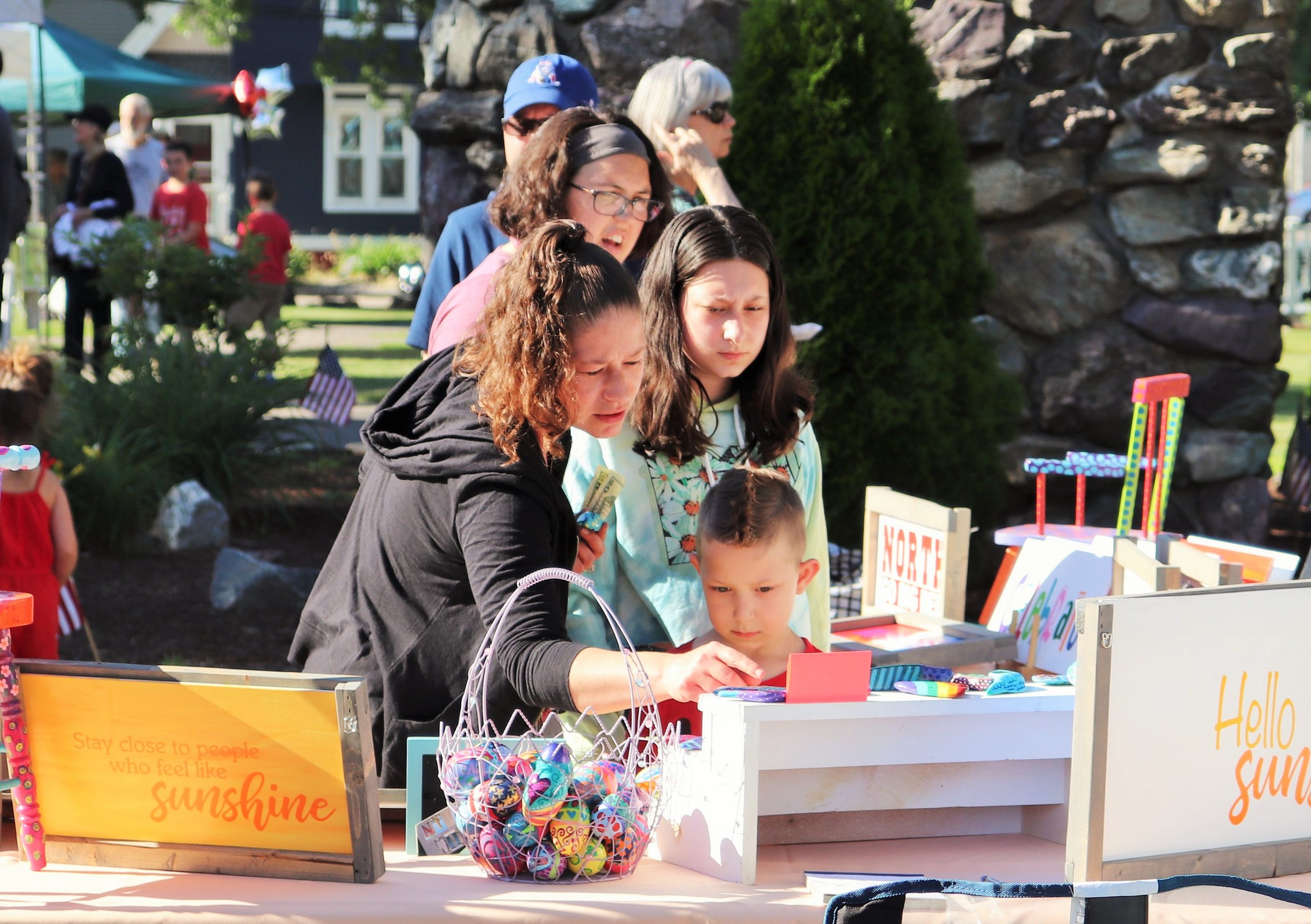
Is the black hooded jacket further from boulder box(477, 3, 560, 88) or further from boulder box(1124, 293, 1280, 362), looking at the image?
boulder box(1124, 293, 1280, 362)

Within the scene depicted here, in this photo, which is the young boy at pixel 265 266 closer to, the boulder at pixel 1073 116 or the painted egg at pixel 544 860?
the boulder at pixel 1073 116

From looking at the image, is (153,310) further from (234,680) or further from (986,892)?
(986,892)

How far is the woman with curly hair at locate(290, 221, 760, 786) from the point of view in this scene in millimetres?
1766

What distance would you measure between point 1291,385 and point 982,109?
8.07 m

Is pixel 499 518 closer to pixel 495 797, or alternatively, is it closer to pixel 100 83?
pixel 495 797

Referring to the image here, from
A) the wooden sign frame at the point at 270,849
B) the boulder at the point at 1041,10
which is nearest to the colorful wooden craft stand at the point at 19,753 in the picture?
the wooden sign frame at the point at 270,849

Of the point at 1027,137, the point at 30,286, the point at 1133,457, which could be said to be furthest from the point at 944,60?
the point at 30,286

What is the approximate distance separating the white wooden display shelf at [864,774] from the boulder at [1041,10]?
3.87m

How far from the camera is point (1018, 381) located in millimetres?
5305

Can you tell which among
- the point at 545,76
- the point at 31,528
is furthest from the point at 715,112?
the point at 31,528

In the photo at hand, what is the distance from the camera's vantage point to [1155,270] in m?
5.22

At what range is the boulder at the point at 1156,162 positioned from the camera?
512cm

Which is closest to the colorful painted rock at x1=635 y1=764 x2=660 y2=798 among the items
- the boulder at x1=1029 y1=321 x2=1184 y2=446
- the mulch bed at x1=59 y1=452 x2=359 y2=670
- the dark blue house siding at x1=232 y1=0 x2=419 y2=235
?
the mulch bed at x1=59 y1=452 x2=359 y2=670

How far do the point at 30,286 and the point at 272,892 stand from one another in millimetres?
10460
